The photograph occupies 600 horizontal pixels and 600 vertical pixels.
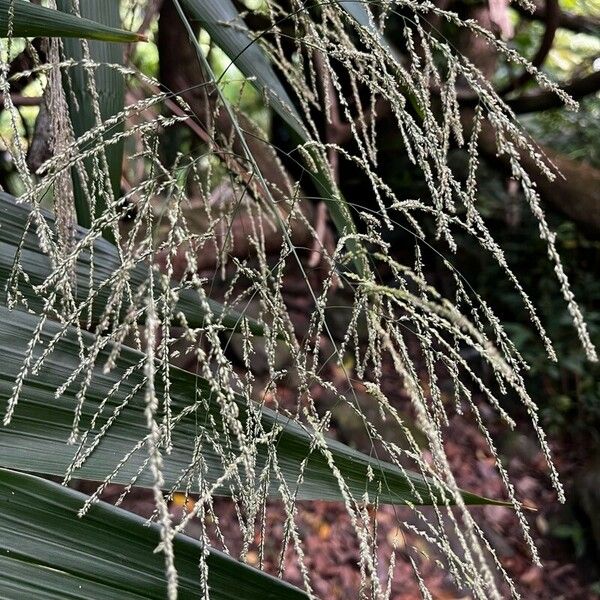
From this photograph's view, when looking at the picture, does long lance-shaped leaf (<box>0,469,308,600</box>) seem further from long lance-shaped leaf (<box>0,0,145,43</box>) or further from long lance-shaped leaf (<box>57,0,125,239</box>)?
long lance-shaped leaf (<box>57,0,125,239</box>)

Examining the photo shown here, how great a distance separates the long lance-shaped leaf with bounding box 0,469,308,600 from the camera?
417 millimetres

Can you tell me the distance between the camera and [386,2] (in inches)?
25.0

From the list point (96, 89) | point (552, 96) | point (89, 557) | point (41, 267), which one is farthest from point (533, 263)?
point (89, 557)

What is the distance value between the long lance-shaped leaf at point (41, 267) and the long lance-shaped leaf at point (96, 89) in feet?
0.39

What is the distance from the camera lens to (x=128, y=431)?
1.73 feet

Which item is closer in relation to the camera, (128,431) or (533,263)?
(128,431)

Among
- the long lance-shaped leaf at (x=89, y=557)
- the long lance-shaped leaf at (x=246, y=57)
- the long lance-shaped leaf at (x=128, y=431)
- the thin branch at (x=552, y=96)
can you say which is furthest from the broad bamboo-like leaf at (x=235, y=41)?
the thin branch at (x=552, y=96)

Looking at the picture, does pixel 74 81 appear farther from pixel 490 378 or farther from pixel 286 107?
pixel 490 378

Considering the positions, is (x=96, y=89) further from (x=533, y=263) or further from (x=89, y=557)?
(x=533, y=263)

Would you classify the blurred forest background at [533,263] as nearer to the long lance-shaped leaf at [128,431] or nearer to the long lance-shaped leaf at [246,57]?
the long lance-shaped leaf at [246,57]

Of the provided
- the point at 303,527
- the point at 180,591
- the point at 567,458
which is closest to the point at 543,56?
the point at 567,458

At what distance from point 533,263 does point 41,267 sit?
3192 mm

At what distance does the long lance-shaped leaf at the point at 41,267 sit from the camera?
2.00 ft

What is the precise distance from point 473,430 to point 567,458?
0.43 meters
